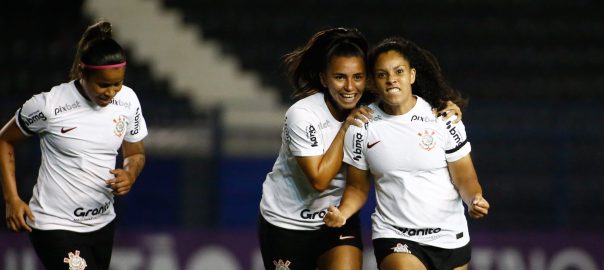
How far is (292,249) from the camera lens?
18.2 feet

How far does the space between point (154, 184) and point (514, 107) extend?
9.45 feet

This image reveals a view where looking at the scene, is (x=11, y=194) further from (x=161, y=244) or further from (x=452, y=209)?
(x=161, y=244)

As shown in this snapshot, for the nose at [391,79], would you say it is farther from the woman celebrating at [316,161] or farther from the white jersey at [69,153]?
the white jersey at [69,153]

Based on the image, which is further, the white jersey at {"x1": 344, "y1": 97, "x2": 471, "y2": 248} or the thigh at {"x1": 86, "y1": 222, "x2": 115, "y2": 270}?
the thigh at {"x1": 86, "y1": 222, "x2": 115, "y2": 270}

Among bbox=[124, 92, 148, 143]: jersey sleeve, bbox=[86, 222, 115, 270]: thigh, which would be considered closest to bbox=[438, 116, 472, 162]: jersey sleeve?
bbox=[124, 92, 148, 143]: jersey sleeve

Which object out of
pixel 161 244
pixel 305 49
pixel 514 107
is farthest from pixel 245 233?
pixel 305 49

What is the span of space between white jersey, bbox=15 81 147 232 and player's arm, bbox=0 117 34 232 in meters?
0.06

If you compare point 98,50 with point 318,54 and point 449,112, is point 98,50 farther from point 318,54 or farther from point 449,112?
point 449,112

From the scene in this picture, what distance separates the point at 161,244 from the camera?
8.41 metres

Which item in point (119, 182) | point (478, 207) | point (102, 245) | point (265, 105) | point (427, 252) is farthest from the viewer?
point (265, 105)

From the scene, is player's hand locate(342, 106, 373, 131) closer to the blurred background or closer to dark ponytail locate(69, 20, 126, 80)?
dark ponytail locate(69, 20, 126, 80)

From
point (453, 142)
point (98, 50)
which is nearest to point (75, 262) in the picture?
point (98, 50)

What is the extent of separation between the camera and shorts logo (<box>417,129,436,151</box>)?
5.20 meters

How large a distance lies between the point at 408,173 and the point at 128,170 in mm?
1348
